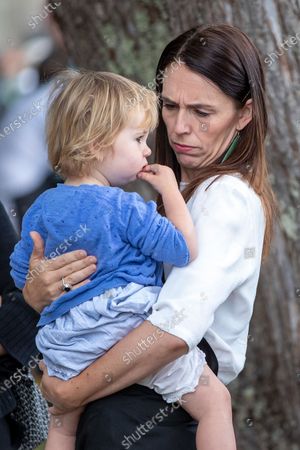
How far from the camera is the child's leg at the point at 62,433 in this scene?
8.15 feet

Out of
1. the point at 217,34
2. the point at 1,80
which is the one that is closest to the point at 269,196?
the point at 217,34

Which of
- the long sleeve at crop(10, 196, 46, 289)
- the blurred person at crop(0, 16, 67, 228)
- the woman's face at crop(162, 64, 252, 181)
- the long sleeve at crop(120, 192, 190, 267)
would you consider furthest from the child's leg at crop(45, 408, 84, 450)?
the blurred person at crop(0, 16, 67, 228)

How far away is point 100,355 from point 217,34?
983 mm

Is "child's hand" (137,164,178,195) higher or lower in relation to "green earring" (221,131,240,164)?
higher

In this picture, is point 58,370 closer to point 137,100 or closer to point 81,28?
point 137,100

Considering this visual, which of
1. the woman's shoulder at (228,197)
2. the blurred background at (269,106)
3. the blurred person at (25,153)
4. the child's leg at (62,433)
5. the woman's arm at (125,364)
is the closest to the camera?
the woman's arm at (125,364)

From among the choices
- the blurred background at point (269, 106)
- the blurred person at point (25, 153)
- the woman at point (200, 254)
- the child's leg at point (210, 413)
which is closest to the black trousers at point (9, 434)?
the woman at point (200, 254)

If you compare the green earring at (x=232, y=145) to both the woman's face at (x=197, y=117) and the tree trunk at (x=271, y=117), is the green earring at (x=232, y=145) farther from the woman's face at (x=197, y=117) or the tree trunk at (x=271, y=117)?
the tree trunk at (x=271, y=117)

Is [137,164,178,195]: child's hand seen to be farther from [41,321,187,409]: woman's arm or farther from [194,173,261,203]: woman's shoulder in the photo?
[41,321,187,409]: woman's arm

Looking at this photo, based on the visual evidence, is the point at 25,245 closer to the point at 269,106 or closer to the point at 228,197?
the point at 228,197

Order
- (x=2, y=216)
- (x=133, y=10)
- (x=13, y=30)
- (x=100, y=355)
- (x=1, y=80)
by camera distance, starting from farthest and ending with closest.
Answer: (x=13, y=30) → (x=1, y=80) → (x=133, y=10) → (x=2, y=216) → (x=100, y=355)

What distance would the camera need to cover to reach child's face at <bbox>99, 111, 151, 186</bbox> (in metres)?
2.38

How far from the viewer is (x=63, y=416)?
248 cm

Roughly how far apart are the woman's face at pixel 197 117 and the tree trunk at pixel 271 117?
1321 millimetres
